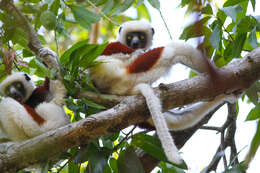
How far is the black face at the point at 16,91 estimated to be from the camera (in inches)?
181

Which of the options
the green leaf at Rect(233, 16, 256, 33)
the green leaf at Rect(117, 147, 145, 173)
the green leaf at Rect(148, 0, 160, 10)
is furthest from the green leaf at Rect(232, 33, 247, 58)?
the green leaf at Rect(117, 147, 145, 173)

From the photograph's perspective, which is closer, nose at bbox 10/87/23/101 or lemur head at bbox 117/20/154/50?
nose at bbox 10/87/23/101

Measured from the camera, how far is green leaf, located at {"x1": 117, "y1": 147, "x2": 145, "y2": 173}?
3.58m

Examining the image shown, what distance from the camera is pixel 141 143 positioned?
376 cm

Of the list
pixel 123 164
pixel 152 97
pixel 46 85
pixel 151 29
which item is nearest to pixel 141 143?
pixel 123 164

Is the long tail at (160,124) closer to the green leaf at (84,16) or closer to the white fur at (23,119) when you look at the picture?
the white fur at (23,119)

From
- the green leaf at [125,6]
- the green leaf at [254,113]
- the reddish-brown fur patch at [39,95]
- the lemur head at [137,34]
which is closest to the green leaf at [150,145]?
the green leaf at [254,113]

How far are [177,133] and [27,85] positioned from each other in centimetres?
244

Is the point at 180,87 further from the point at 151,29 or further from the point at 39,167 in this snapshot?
the point at 151,29

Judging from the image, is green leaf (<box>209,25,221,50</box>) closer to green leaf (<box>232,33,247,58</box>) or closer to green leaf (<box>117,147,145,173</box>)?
green leaf (<box>232,33,247,58</box>)

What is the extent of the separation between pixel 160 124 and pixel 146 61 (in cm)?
103

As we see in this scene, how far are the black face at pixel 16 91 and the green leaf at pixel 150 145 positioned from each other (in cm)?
198

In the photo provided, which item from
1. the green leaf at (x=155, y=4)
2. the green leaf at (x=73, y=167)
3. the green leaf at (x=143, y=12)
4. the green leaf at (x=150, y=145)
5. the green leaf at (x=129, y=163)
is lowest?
the green leaf at (x=73, y=167)

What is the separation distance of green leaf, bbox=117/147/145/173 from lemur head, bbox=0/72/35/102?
1950 mm
